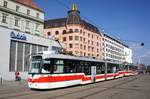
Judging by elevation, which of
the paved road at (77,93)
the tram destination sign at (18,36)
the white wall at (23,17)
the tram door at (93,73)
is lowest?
the paved road at (77,93)

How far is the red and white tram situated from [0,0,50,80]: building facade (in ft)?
6.45

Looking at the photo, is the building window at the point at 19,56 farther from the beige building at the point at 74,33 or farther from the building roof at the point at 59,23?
the building roof at the point at 59,23

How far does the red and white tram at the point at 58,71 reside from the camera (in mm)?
19688

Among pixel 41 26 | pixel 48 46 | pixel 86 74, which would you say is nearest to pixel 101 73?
pixel 86 74

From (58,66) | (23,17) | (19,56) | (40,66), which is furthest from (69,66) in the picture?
(23,17)

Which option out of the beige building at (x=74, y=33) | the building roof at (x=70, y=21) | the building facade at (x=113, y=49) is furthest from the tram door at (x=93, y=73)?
the building facade at (x=113, y=49)

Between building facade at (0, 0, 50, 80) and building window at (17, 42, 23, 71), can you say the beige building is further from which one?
building window at (17, 42, 23, 71)

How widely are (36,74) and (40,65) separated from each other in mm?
722

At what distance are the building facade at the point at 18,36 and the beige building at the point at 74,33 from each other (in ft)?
86.8

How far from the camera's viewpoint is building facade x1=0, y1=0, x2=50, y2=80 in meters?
35.2

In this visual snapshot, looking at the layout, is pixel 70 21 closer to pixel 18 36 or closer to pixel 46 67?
pixel 18 36

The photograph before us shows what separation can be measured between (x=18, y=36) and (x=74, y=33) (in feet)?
156

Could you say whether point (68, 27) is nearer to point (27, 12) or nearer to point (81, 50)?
point (81, 50)

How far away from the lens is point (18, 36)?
123 feet
